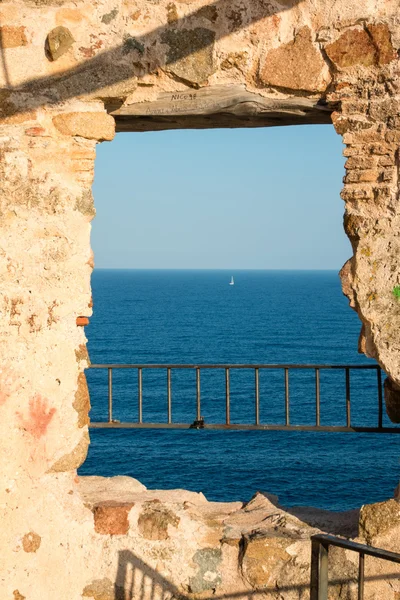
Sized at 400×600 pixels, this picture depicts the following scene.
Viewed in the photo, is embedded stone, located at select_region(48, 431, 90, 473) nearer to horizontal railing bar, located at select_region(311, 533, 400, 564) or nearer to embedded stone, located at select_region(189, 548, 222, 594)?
embedded stone, located at select_region(189, 548, 222, 594)

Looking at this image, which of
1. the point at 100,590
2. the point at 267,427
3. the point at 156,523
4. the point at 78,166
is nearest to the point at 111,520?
the point at 156,523

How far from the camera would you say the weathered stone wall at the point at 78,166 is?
4.23 m

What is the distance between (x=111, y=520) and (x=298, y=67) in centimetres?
266

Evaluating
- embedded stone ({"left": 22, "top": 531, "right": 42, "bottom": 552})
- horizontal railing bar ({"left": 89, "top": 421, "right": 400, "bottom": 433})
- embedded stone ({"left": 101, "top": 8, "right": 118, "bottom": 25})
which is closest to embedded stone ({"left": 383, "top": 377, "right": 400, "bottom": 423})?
horizontal railing bar ({"left": 89, "top": 421, "right": 400, "bottom": 433})

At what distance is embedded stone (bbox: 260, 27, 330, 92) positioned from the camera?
13.9 feet

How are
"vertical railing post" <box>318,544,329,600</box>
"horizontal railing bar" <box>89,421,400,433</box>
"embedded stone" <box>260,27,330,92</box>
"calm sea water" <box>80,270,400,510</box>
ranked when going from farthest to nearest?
"calm sea water" <box>80,270,400,510</box> < "horizontal railing bar" <box>89,421,400,433</box> < "embedded stone" <box>260,27,330,92</box> < "vertical railing post" <box>318,544,329,600</box>

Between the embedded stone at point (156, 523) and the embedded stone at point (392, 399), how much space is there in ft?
4.37

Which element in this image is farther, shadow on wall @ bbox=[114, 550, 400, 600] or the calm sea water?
the calm sea water

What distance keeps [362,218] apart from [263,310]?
217 ft

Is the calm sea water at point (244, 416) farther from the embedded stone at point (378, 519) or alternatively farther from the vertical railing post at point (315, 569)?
the vertical railing post at point (315, 569)

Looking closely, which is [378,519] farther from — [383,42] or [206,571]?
[383,42]

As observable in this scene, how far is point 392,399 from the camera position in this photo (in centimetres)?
438

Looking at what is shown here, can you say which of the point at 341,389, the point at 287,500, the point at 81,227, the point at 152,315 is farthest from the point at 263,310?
the point at 81,227

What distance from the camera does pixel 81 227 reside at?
175 inches
